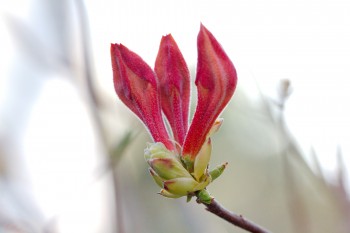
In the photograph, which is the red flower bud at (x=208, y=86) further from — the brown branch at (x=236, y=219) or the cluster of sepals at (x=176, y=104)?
the brown branch at (x=236, y=219)

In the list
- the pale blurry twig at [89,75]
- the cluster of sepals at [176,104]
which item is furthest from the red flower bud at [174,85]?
the pale blurry twig at [89,75]

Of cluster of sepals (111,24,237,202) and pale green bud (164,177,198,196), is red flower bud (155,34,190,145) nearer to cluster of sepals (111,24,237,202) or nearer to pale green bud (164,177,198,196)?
cluster of sepals (111,24,237,202)

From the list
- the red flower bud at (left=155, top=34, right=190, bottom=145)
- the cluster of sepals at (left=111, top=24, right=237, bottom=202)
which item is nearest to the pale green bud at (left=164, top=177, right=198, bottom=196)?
the cluster of sepals at (left=111, top=24, right=237, bottom=202)

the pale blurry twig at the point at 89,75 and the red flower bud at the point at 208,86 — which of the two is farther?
the pale blurry twig at the point at 89,75

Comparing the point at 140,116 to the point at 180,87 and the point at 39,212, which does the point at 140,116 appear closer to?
the point at 180,87

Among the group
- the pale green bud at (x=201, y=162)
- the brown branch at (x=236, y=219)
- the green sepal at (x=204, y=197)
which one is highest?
the pale green bud at (x=201, y=162)

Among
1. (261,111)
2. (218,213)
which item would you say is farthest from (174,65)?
(261,111)

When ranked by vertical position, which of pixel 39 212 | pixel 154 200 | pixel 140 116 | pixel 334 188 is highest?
pixel 140 116
